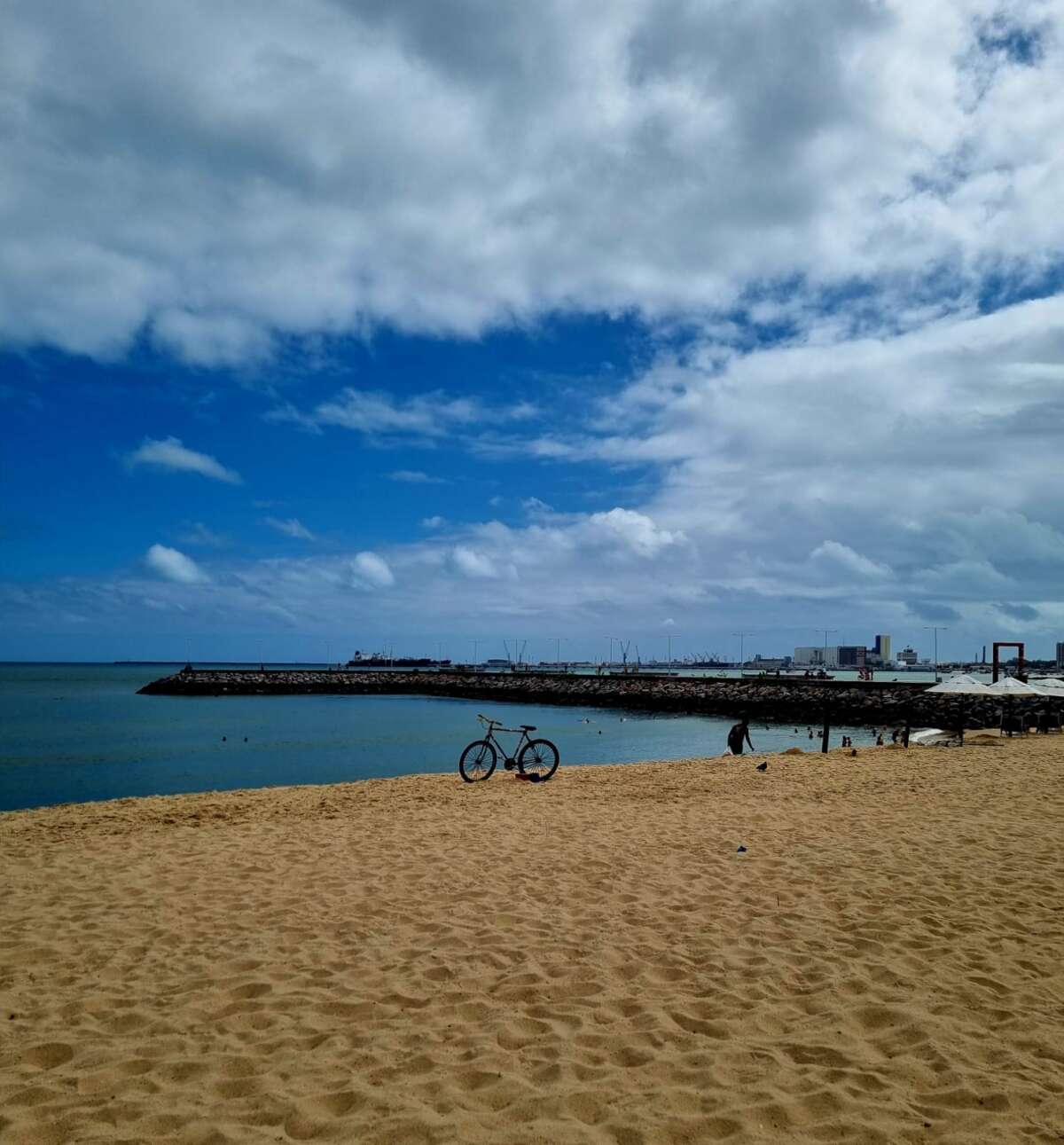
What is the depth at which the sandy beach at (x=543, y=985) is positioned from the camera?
3820 millimetres

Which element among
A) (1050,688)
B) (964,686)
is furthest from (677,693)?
(964,686)

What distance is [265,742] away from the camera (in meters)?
38.3

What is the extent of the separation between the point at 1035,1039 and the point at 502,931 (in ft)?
12.2

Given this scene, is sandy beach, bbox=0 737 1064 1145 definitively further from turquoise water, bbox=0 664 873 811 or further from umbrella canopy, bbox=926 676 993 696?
umbrella canopy, bbox=926 676 993 696

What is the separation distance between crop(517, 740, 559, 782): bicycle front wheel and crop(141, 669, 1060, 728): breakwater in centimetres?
1114

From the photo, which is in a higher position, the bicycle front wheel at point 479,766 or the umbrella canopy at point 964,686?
the umbrella canopy at point 964,686

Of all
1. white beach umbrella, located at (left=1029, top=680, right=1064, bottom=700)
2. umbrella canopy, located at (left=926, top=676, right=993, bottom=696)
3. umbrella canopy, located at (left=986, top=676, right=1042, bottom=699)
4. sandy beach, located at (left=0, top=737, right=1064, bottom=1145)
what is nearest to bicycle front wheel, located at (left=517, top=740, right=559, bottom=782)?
sandy beach, located at (left=0, top=737, right=1064, bottom=1145)

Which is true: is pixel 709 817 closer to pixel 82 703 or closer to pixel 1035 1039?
pixel 1035 1039

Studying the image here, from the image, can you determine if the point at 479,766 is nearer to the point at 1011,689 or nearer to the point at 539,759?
the point at 539,759

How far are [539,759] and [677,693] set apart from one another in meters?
56.7

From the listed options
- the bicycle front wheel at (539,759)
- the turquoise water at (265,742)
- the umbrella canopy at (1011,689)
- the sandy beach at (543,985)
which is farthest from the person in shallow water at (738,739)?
the sandy beach at (543,985)

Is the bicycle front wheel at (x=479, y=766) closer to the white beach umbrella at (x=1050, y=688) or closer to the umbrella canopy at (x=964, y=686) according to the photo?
the umbrella canopy at (x=964, y=686)

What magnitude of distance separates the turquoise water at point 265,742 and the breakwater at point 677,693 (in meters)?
6.39

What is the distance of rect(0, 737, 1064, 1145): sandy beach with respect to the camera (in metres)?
3.82
